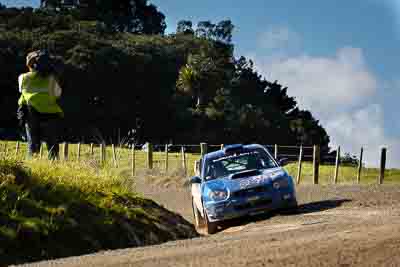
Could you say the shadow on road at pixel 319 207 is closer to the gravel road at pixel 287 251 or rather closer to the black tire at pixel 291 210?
the black tire at pixel 291 210

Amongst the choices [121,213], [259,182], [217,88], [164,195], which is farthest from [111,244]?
[217,88]

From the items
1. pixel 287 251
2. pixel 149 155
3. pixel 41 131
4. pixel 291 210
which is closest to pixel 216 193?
pixel 291 210

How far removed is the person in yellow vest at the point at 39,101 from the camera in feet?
51.6

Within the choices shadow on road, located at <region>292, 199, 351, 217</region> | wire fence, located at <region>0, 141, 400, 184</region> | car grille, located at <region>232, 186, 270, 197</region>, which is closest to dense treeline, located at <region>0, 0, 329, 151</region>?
wire fence, located at <region>0, 141, 400, 184</region>

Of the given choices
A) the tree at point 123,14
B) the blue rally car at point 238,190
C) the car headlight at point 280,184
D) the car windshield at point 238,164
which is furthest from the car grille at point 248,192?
the tree at point 123,14

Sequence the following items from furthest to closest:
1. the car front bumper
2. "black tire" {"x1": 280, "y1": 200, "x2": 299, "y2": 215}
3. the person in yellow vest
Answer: "black tire" {"x1": 280, "y1": 200, "x2": 299, "y2": 215}, the car front bumper, the person in yellow vest

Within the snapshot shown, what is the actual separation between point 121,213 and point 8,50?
2379 inches

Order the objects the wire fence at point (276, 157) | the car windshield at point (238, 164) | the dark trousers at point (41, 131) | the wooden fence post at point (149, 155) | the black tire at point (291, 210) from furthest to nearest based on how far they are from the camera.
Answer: the wooden fence post at point (149, 155), the wire fence at point (276, 157), the car windshield at point (238, 164), the black tire at point (291, 210), the dark trousers at point (41, 131)

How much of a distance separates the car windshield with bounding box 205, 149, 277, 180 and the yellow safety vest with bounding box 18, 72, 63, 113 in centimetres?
355

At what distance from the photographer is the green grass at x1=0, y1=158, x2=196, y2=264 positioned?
11172 mm

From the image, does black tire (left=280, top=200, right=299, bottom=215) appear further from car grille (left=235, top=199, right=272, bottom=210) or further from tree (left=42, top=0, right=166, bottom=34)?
tree (left=42, top=0, right=166, bottom=34)

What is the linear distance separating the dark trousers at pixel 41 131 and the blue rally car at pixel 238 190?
279cm

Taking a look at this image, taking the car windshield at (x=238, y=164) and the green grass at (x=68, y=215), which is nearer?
the green grass at (x=68, y=215)

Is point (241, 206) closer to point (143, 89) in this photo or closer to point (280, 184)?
point (280, 184)
